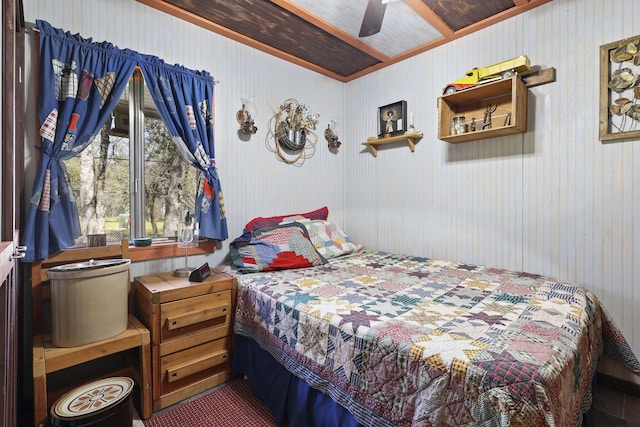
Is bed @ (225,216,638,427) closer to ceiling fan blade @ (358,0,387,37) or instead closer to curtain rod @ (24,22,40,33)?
ceiling fan blade @ (358,0,387,37)

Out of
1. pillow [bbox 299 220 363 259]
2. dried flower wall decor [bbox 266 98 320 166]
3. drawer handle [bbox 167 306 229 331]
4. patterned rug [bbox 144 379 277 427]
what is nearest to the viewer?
patterned rug [bbox 144 379 277 427]

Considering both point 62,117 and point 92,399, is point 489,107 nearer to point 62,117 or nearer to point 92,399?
point 62,117

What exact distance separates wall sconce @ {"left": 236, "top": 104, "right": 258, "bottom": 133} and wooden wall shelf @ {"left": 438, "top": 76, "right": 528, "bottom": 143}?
5.07 feet

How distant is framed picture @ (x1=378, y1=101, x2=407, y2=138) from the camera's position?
2914mm

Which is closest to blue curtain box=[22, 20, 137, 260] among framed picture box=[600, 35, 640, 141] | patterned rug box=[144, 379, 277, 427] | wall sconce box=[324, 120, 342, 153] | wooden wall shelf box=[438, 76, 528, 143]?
patterned rug box=[144, 379, 277, 427]

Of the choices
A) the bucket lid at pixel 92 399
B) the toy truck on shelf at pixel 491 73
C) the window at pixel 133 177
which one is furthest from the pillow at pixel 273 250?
the toy truck on shelf at pixel 491 73

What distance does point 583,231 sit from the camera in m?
2.01

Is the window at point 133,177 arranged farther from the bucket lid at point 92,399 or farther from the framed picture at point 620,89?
the framed picture at point 620,89

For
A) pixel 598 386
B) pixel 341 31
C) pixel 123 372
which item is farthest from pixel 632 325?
pixel 123 372

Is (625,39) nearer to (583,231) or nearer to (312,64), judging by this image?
(583,231)

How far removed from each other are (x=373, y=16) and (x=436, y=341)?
175cm

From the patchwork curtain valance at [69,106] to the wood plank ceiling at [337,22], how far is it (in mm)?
520

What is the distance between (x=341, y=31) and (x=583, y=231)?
7.40 feet

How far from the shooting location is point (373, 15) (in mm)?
1795
